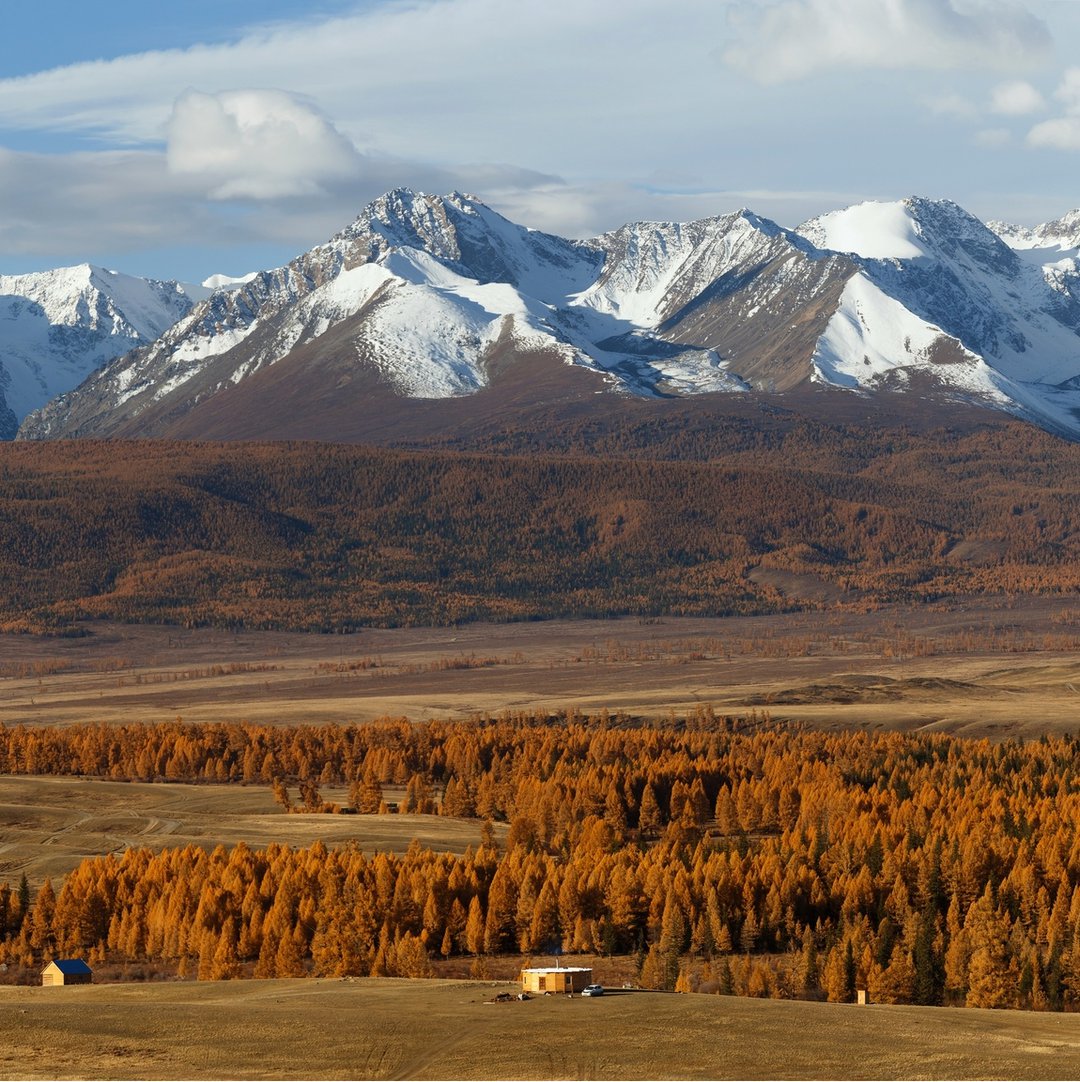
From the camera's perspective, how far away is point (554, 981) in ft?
413

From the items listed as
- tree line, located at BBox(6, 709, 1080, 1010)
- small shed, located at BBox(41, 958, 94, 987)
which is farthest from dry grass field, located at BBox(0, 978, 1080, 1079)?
tree line, located at BBox(6, 709, 1080, 1010)

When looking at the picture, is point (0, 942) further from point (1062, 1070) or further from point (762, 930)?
point (1062, 1070)

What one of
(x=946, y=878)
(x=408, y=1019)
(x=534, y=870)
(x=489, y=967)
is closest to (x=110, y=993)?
(x=408, y=1019)

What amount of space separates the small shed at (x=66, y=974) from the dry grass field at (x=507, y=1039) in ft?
61.0

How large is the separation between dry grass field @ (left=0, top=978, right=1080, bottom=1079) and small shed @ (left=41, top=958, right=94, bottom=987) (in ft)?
61.0

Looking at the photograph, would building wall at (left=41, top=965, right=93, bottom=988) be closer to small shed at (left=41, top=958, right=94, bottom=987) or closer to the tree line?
small shed at (left=41, top=958, right=94, bottom=987)

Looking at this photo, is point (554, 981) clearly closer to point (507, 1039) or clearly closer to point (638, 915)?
point (507, 1039)

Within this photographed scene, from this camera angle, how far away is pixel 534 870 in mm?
177500

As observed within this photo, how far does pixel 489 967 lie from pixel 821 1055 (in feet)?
187

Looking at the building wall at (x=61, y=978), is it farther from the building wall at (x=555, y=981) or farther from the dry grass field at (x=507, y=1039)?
the building wall at (x=555, y=981)

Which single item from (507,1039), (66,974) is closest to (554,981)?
(507,1039)

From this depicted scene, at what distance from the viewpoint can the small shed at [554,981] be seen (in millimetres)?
125688

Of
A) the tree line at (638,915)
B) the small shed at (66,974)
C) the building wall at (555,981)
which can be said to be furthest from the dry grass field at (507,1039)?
the tree line at (638,915)

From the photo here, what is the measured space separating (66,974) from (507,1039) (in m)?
47.2
